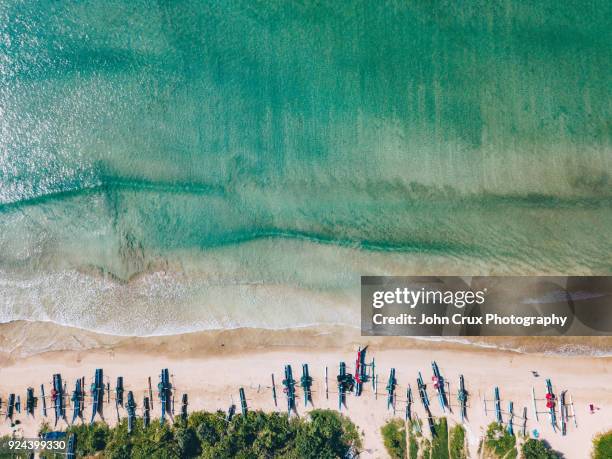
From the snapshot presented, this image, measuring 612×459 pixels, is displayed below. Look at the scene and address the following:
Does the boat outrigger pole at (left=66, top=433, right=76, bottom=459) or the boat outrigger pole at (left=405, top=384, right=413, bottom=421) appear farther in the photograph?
the boat outrigger pole at (left=66, top=433, right=76, bottom=459)

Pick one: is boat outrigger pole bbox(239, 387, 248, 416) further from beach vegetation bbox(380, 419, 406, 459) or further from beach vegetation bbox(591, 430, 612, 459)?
beach vegetation bbox(591, 430, 612, 459)

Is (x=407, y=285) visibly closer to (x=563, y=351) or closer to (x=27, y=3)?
(x=563, y=351)

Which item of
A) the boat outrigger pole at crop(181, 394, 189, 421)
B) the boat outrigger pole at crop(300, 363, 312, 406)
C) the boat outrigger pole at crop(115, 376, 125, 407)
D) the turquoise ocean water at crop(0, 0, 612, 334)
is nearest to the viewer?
the boat outrigger pole at crop(300, 363, 312, 406)

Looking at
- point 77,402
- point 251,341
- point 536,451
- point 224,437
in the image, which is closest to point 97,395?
point 77,402

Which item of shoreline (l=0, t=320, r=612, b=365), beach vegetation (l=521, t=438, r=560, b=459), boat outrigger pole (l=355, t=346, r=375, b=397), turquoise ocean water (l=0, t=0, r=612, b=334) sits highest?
turquoise ocean water (l=0, t=0, r=612, b=334)

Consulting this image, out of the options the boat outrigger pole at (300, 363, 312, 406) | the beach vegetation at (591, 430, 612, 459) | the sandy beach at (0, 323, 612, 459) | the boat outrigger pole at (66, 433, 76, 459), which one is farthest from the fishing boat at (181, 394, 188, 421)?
the beach vegetation at (591, 430, 612, 459)

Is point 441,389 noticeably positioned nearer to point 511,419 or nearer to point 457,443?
point 457,443

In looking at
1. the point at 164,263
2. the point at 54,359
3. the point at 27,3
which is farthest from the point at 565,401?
the point at 27,3
